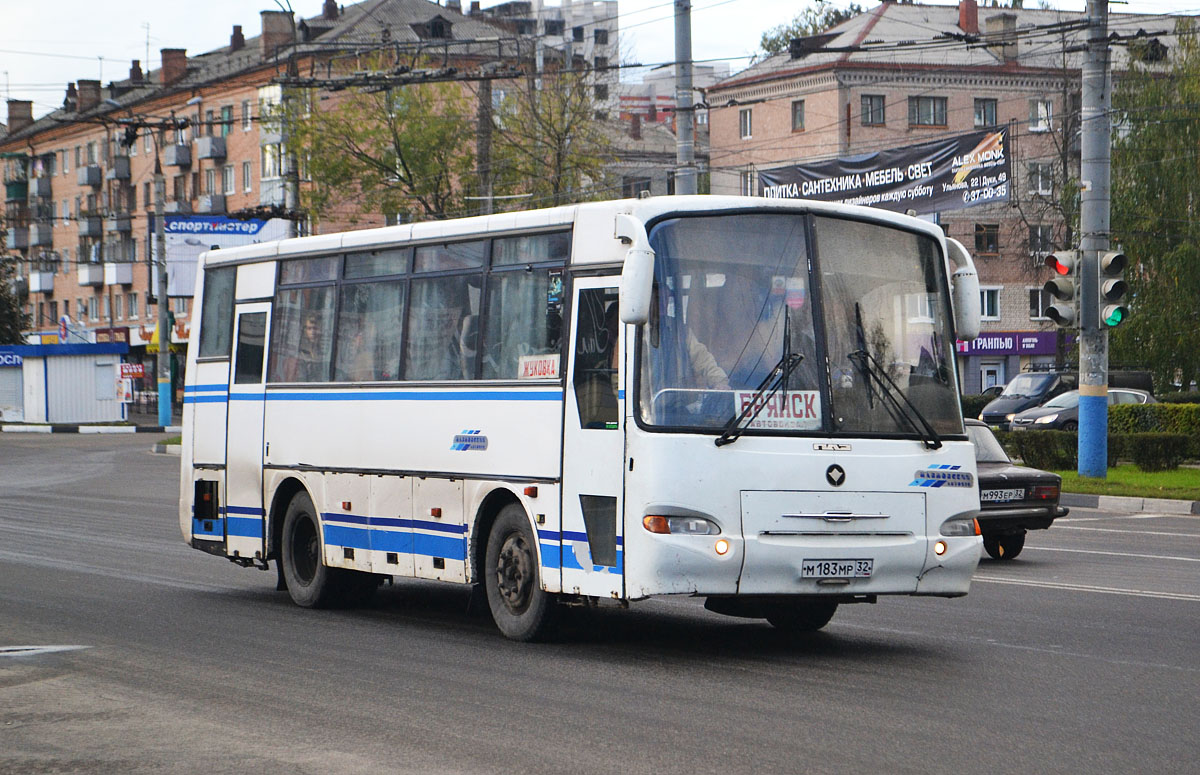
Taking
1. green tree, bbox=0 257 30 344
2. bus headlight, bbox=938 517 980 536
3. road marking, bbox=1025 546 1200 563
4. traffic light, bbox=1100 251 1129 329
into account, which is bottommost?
road marking, bbox=1025 546 1200 563

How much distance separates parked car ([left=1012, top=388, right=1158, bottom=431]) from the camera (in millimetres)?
42219

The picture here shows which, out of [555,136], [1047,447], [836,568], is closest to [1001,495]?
[836,568]

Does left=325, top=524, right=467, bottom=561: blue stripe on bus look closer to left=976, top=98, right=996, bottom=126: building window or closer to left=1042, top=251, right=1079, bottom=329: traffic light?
left=1042, top=251, right=1079, bottom=329: traffic light

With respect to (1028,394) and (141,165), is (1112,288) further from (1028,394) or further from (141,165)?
(141,165)

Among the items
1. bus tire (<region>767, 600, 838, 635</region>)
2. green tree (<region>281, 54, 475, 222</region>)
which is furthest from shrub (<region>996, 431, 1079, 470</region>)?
green tree (<region>281, 54, 475, 222</region>)


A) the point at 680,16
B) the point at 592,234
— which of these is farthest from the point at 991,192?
the point at 592,234

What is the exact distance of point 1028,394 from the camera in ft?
157

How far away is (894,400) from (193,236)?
47741 millimetres

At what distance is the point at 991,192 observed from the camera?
96.0 ft

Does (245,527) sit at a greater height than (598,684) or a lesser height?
greater

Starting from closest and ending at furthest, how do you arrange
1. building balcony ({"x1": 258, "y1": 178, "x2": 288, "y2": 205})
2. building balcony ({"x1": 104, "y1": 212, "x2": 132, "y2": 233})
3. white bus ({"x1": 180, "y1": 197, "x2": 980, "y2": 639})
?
white bus ({"x1": 180, "y1": 197, "x2": 980, "y2": 639}) → building balcony ({"x1": 258, "y1": 178, "x2": 288, "y2": 205}) → building balcony ({"x1": 104, "y1": 212, "x2": 132, "y2": 233})

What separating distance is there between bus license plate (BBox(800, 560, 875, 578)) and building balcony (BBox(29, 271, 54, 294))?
327 feet

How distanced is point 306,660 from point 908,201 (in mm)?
22307

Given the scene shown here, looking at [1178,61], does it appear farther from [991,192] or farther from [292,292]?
[292,292]
